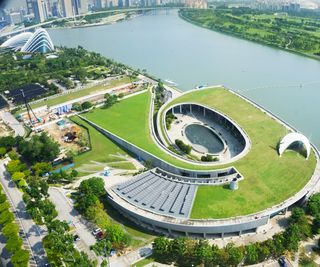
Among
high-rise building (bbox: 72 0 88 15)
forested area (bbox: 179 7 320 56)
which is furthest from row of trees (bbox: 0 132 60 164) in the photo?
high-rise building (bbox: 72 0 88 15)

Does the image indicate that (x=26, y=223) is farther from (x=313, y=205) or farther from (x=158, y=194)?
(x=313, y=205)

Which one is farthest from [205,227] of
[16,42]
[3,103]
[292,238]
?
[16,42]

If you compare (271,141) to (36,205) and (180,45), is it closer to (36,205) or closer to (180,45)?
(36,205)

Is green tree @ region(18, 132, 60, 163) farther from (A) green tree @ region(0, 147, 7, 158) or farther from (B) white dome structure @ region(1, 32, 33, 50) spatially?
(B) white dome structure @ region(1, 32, 33, 50)

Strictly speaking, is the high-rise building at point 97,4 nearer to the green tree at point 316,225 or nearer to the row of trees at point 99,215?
the row of trees at point 99,215

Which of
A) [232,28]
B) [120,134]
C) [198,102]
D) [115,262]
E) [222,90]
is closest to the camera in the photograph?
[115,262]

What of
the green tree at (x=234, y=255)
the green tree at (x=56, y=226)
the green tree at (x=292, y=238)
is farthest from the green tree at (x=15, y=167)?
the green tree at (x=292, y=238)

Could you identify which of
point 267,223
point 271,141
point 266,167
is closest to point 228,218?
point 267,223
